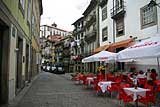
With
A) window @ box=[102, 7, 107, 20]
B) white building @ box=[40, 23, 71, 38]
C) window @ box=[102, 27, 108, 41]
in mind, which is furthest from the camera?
white building @ box=[40, 23, 71, 38]

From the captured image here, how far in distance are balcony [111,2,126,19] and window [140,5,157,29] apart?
10.6 ft

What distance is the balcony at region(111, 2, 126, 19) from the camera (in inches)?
822

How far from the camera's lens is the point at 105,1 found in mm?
26672

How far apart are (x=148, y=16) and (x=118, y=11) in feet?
18.5

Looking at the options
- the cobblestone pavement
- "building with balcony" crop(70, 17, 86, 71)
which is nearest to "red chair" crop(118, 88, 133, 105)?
the cobblestone pavement

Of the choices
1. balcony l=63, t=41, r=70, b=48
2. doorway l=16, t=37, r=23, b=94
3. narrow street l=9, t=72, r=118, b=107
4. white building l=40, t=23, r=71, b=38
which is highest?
white building l=40, t=23, r=71, b=38

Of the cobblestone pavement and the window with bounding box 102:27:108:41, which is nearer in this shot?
the cobblestone pavement

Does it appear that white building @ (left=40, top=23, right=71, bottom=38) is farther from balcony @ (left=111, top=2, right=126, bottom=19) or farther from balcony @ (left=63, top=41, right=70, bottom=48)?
balcony @ (left=111, top=2, right=126, bottom=19)

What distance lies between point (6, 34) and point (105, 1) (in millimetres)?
19682

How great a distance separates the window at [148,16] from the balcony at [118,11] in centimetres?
324

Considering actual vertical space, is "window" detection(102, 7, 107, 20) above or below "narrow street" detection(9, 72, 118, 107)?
above

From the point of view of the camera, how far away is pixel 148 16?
1678 cm

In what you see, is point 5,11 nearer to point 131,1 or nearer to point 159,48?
point 159,48

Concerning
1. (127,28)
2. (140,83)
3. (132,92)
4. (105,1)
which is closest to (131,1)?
(127,28)
